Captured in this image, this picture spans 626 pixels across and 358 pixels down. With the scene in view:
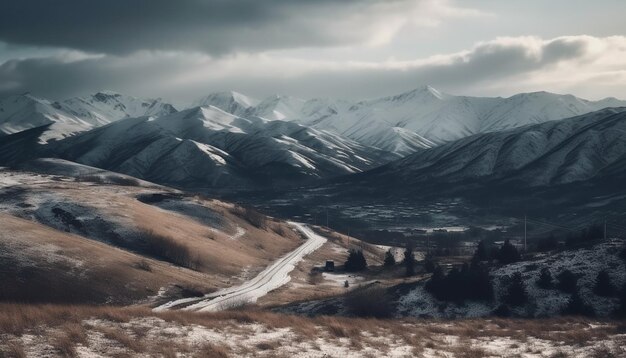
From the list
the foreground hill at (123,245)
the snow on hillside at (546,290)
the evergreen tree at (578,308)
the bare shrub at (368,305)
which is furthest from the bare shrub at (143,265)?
the evergreen tree at (578,308)

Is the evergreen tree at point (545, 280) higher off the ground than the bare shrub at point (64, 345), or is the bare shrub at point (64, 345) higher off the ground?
the bare shrub at point (64, 345)

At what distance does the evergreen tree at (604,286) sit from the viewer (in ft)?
177

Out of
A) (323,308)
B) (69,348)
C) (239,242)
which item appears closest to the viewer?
(69,348)

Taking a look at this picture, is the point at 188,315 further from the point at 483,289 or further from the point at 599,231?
the point at 599,231

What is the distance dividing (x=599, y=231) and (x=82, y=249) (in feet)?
255

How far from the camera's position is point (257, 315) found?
28.9 m

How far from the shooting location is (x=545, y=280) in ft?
190

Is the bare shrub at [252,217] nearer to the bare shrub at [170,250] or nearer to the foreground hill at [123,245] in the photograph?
the foreground hill at [123,245]

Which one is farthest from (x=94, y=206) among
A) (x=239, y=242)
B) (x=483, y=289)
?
(x=483, y=289)

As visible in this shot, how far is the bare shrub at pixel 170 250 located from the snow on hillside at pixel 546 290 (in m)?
49.5

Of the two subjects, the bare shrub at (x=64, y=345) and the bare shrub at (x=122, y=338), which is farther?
the bare shrub at (x=122, y=338)

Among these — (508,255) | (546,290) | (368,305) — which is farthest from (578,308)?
(508,255)

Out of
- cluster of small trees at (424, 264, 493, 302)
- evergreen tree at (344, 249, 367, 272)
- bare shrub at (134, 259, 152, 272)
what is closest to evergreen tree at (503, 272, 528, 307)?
cluster of small trees at (424, 264, 493, 302)

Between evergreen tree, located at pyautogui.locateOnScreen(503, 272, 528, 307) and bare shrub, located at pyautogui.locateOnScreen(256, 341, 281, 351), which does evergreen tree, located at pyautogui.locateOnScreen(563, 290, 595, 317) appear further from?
bare shrub, located at pyautogui.locateOnScreen(256, 341, 281, 351)
